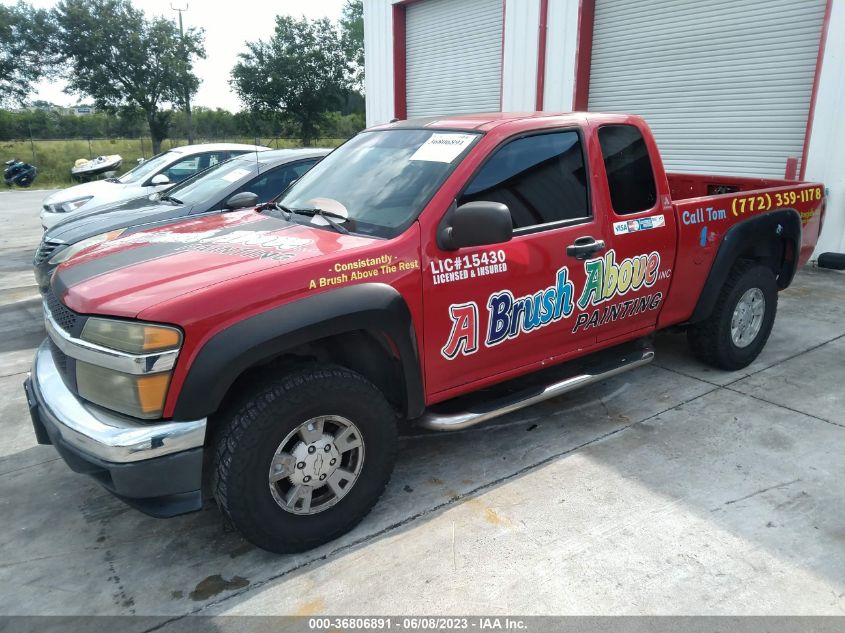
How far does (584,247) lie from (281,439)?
6.37 ft

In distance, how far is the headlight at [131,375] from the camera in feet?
7.78

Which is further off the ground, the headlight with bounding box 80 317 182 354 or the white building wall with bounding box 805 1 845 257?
the white building wall with bounding box 805 1 845 257

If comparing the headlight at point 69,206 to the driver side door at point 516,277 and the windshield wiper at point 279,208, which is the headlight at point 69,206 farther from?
the driver side door at point 516,277

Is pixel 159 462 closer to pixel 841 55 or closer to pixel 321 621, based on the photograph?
pixel 321 621

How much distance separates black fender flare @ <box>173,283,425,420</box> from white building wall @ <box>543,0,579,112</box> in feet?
29.2

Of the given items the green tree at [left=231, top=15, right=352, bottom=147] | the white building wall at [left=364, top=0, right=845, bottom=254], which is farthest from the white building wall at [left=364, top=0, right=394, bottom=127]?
the green tree at [left=231, top=15, right=352, bottom=147]

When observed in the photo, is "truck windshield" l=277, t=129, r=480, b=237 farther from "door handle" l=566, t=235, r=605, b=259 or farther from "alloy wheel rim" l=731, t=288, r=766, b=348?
"alloy wheel rim" l=731, t=288, r=766, b=348

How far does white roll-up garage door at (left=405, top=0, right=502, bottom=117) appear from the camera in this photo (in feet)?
41.3

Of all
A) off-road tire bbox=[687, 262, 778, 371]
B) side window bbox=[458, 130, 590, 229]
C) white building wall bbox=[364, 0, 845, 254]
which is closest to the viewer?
side window bbox=[458, 130, 590, 229]

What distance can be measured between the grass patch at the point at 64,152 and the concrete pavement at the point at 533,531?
24.4m

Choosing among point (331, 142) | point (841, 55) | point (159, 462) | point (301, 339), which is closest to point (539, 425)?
point (301, 339)

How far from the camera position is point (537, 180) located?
3475 millimetres

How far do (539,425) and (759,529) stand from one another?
1382 mm

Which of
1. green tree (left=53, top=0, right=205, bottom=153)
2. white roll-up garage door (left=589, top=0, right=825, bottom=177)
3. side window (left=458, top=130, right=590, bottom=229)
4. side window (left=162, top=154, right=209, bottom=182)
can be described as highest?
green tree (left=53, top=0, right=205, bottom=153)
